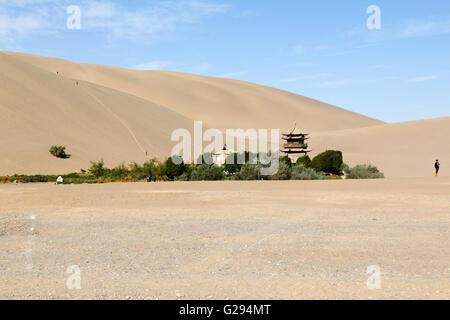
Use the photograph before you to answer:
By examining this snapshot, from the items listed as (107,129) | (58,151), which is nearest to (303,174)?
(58,151)

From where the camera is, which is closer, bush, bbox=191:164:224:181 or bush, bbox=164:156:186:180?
bush, bbox=191:164:224:181

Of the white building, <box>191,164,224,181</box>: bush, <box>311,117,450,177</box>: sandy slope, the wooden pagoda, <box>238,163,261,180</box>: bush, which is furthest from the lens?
<box>311,117,450,177</box>: sandy slope

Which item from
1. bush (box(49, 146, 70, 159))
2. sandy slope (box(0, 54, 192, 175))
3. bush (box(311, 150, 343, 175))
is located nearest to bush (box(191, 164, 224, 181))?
bush (box(311, 150, 343, 175))

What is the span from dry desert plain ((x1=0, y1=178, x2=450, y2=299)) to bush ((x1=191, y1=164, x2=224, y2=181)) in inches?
665

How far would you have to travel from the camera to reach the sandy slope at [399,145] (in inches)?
2514

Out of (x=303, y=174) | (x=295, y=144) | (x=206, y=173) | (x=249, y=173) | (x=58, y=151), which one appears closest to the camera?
(x=206, y=173)

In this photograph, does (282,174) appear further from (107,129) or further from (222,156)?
(107,129)

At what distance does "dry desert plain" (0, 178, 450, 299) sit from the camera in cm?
617

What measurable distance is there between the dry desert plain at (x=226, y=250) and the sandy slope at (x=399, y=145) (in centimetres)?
4713

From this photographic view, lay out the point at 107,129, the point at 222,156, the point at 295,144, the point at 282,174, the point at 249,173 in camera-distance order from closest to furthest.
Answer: the point at 282,174 < the point at 249,173 < the point at 222,156 < the point at 295,144 < the point at 107,129

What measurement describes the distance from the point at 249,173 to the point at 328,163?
940cm

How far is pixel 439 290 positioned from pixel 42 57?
150 meters

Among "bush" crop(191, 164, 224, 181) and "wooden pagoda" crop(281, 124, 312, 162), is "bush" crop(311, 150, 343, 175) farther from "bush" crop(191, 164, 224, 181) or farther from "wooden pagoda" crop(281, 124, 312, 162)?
"wooden pagoda" crop(281, 124, 312, 162)

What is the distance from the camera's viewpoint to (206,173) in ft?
109
